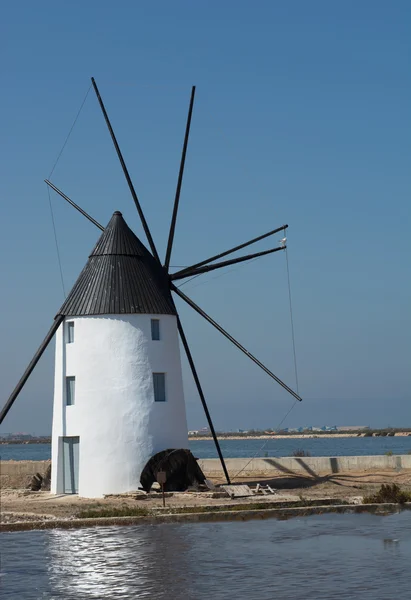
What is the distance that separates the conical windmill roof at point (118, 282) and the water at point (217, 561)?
833 centimetres

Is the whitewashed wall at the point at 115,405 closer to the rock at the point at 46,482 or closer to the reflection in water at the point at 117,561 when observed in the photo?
the rock at the point at 46,482

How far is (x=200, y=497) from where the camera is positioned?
22.7 m

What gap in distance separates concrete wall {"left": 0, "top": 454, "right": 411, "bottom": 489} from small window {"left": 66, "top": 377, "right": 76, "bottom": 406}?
5.93 meters

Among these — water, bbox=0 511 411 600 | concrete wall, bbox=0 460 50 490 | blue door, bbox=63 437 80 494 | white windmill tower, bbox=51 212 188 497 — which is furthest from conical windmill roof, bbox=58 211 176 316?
water, bbox=0 511 411 600

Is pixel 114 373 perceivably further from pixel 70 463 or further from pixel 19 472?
pixel 19 472

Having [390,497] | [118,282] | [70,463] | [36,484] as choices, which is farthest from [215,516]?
[36,484]

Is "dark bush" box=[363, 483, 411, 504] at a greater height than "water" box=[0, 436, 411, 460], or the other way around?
"water" box=[0, 436, 411, 460]

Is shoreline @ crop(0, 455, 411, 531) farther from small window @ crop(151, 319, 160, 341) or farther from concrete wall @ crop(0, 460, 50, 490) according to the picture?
small window @ crop(151, 319, 160, 341)

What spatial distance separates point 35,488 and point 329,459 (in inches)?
375

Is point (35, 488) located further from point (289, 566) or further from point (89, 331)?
point (289, 566)

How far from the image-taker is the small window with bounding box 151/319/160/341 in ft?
84.6

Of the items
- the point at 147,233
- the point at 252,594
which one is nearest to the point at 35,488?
the point at 147,233

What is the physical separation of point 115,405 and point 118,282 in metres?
3.36

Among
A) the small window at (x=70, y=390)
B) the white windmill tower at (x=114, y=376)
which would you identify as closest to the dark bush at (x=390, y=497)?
the white windmill tower at (x=114, y=376)
